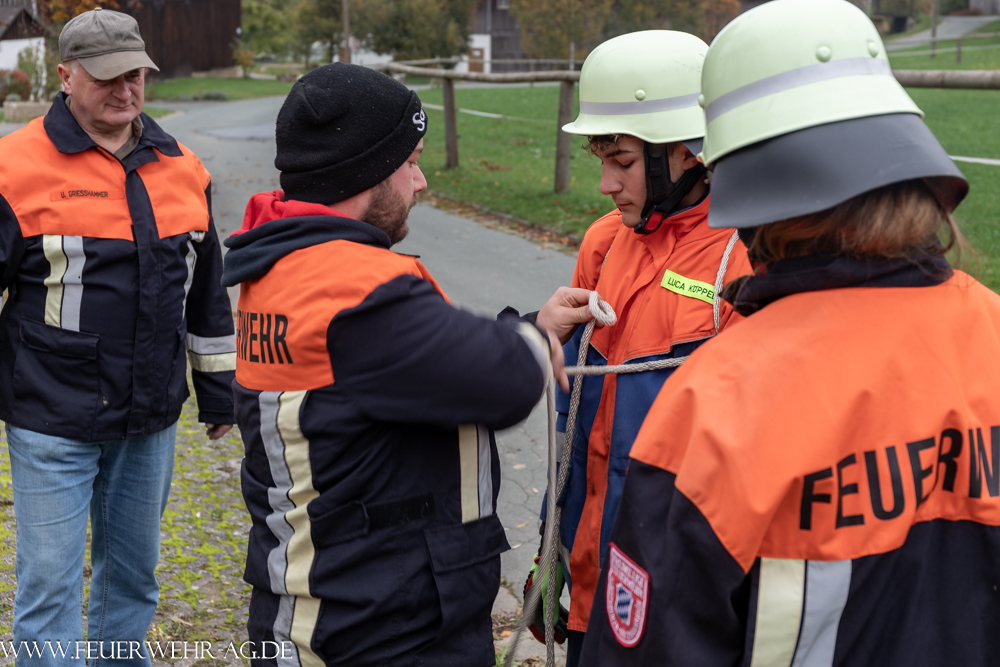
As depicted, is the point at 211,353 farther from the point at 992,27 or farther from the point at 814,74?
the point at 992,27

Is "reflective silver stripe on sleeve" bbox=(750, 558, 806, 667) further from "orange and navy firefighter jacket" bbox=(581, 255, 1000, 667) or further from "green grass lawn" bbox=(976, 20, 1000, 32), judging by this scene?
"green grass lawn" bbox=(976, 20, 1000, 32)

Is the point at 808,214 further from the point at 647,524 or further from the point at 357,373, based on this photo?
the point at 357,373

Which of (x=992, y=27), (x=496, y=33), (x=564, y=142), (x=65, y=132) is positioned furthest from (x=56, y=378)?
(x=992, y=27)

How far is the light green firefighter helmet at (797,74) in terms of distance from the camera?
1159mm

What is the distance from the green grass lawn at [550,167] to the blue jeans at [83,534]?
491 cm

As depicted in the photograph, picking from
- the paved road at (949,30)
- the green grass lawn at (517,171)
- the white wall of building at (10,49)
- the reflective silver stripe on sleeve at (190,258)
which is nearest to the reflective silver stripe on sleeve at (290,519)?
the reflective silver stripe on sleeve at (190,258)

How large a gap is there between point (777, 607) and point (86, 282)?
91.4 inches

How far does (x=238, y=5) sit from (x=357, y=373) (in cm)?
5251

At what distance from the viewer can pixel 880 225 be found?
3.74ft

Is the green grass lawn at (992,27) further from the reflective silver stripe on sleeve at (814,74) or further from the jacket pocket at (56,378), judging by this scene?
the reflective silver stripe on sleeve at (814,74)

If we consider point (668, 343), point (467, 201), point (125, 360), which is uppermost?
point (668, 343)

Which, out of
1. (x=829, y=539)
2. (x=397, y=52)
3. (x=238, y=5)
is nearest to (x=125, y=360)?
(x=829, y=539)

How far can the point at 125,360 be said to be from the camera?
9.25 feet

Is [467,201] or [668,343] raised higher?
[668,343]
